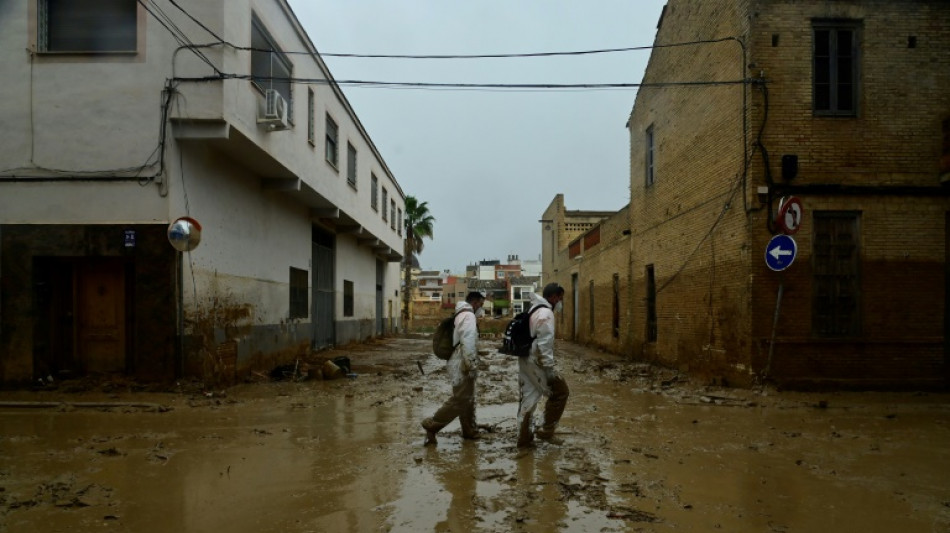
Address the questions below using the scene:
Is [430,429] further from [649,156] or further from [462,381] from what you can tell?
[649,156]

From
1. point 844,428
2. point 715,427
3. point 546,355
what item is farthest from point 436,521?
point 844,428

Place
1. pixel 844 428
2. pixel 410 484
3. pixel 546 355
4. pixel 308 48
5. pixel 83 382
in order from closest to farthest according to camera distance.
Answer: pixel 410 484, pixel 546 355, pixel 844 428, pixel 83 382, pixel 308 48

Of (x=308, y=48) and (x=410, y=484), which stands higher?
(x=308, y=48)

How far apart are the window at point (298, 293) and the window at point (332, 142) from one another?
10.2ft

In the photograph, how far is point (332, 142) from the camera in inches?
690

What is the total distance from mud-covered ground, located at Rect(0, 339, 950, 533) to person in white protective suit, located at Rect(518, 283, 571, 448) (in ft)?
0.93

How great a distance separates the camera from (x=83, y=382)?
32.6ft

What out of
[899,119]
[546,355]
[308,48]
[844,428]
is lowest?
[844,428]

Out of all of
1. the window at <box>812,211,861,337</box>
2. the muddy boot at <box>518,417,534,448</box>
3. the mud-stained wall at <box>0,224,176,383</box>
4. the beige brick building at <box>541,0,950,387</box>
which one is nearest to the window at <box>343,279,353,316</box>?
the mud-stained wall at <box>0,224,176,383</box>

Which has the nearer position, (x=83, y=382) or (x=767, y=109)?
(x=83, y=382)

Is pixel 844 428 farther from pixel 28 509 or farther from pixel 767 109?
pixel 28 509

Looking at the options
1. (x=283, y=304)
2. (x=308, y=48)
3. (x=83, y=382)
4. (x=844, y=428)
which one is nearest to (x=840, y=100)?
(x=844, y=428)

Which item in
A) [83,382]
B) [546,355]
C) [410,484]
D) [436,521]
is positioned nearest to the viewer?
[436,521]

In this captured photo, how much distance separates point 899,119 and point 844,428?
5981 mm
